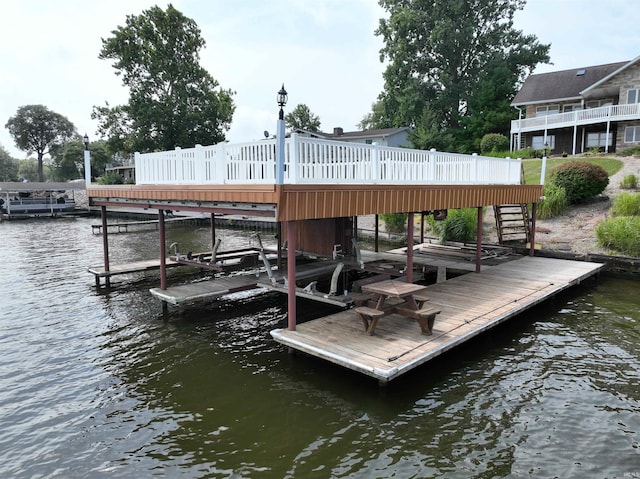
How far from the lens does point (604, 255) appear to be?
15055mm

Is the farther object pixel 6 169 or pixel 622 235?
pixel 6 169

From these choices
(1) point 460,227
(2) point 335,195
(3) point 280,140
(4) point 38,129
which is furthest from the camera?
(4) point 38,129

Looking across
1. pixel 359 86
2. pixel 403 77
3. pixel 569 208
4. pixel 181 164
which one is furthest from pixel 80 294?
pixel 359 86

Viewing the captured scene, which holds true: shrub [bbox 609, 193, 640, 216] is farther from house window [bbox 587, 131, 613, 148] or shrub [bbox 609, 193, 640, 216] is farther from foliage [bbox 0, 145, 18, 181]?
foliage [bbox 0, 145, 18, 181]

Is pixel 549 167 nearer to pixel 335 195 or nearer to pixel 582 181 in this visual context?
pixel 582 181

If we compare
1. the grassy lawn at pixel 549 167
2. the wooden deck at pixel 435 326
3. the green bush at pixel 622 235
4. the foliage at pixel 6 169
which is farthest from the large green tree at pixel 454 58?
the foliage at pixel 6 169

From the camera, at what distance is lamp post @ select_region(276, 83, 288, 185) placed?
7047 millimetres

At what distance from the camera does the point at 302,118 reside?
67.6 meters

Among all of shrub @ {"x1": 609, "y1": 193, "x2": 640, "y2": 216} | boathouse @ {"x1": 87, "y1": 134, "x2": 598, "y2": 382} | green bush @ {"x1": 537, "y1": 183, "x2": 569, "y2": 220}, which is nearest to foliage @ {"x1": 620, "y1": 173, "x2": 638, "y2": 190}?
green bush @ {"x1": 537, "y1": 183, "x2": 569, "y2": 220}

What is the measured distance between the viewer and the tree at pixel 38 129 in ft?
→ 298

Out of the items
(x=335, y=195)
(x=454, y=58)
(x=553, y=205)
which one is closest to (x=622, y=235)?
(x=553, y=205)

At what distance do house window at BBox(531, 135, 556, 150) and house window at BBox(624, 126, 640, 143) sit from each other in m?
5.22

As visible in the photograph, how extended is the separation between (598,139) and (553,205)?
18.0 meters

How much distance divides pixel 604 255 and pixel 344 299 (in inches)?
437
